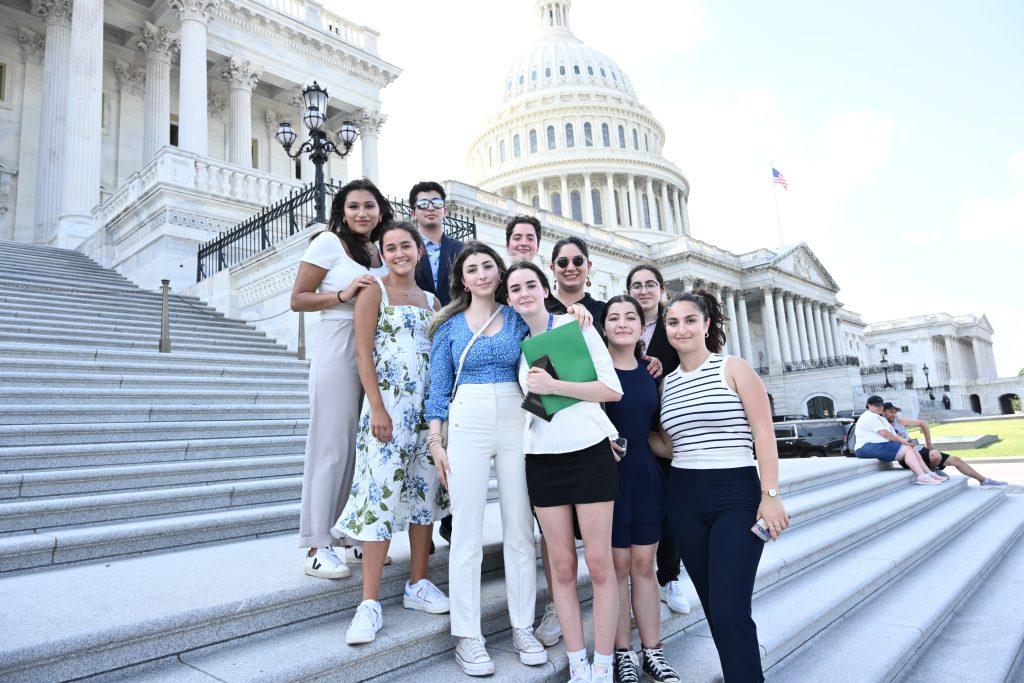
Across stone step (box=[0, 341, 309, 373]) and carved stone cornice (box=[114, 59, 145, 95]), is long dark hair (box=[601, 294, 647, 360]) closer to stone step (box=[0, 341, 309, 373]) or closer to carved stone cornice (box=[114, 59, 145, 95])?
stone step (box=[0, 341, 309, 373])

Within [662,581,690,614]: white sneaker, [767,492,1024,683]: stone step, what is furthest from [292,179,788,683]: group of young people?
[767,492,1024,683]: stone step

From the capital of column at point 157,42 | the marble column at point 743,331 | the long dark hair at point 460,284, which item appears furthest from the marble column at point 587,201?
the long dark hair at point 460,284

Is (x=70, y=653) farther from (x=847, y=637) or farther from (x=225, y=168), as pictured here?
(x=225, y=168)

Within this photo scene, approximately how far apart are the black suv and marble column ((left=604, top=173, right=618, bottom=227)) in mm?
52321

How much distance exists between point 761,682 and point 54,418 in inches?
251

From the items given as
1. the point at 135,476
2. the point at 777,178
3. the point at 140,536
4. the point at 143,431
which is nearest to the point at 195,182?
the point at 143,431

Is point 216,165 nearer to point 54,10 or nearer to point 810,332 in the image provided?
point 54,10

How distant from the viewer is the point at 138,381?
297 inches

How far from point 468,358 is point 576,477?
2.69ft

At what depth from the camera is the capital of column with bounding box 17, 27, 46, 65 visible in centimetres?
2281

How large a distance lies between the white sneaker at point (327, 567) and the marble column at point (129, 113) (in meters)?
26.5

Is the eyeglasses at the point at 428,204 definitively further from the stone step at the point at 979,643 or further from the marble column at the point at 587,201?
the marble column at the point at 587,201

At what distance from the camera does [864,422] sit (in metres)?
11.3

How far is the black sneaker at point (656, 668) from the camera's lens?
3.15m
